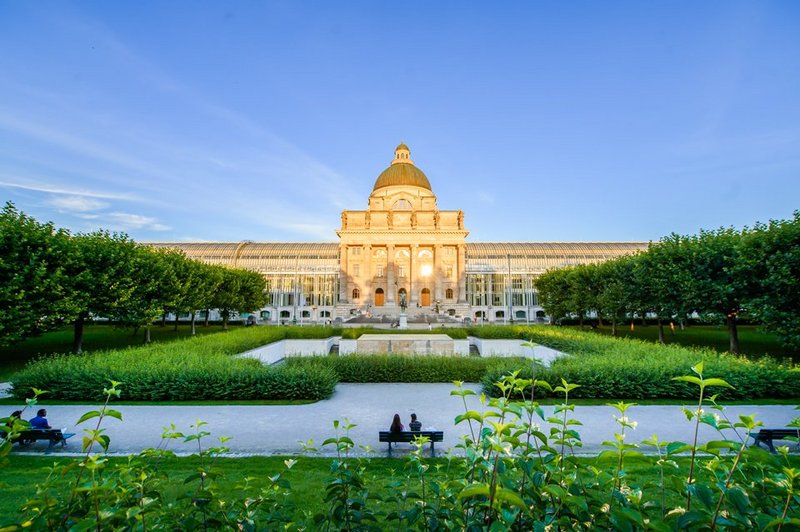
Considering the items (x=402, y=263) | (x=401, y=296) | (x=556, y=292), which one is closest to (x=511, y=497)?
(x=556, y=292)

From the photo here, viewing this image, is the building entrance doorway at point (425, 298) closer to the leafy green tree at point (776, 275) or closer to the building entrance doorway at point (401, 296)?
the building entrance doorway at point (401, 296)

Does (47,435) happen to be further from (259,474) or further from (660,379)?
(660,379)

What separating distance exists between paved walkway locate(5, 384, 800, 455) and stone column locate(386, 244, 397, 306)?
50563 mm

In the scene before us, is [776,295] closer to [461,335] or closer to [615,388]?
[615,388]

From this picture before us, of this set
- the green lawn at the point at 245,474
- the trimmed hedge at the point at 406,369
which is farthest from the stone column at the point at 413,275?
the green lawn at the point at 245,474

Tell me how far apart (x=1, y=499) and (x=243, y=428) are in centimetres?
543

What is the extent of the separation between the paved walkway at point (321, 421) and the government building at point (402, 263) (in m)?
45.6

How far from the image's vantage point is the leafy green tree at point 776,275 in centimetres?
2025

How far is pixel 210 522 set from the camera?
3074mm

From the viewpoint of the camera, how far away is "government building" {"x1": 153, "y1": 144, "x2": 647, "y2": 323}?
222 feet

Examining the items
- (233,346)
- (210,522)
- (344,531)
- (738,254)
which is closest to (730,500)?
(344,531)

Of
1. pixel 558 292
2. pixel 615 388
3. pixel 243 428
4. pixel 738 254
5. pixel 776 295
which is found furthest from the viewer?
pixel 558 292

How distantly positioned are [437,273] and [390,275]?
8.01 m

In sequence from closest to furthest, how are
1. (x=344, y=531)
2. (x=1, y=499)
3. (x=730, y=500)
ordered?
(x=730, y=500)
(x=344, y=531)
(x=1, y=499)
